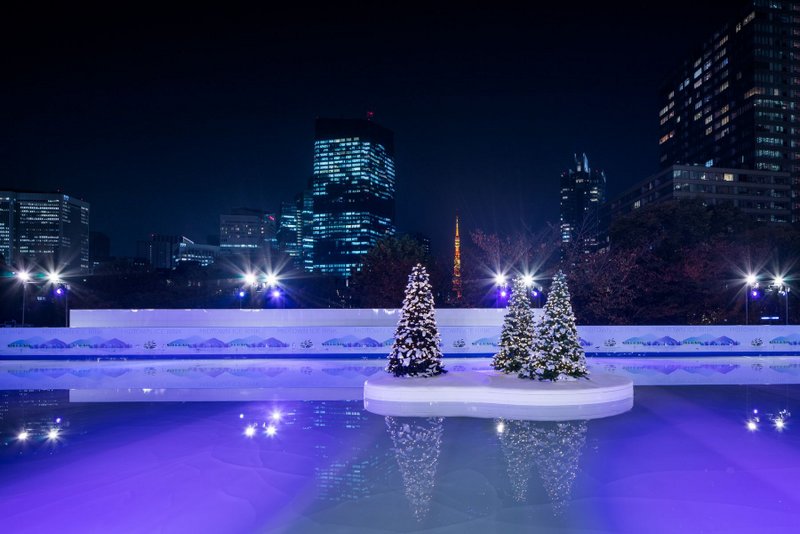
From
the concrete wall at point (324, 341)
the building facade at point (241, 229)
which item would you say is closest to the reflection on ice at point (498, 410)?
the concrete wall at point (324, 341)

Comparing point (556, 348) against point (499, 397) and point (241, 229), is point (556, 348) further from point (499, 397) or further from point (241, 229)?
point (241, 229)

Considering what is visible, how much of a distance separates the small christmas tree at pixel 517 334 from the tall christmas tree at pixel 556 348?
59cm

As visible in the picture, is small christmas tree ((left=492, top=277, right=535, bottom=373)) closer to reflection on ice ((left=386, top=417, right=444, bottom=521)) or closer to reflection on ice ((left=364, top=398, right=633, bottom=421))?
reflection on ice ((left=364, top=398, right=633, bottom=421))

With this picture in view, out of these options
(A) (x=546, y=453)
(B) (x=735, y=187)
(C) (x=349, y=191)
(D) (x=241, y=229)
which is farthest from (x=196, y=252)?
(A) (x=546, y=453)

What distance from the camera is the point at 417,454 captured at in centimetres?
920

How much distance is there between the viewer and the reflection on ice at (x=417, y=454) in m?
7.25

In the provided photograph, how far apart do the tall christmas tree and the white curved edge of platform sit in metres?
0.29

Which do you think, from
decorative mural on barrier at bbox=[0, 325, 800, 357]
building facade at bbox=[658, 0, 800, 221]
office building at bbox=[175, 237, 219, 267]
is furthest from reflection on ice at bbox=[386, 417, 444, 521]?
office building at bbox=[175, 237, 219, 267]

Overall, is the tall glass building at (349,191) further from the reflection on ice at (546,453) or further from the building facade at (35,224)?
the reflection on ice at (546,453)

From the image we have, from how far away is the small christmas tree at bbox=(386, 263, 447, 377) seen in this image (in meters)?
14.3

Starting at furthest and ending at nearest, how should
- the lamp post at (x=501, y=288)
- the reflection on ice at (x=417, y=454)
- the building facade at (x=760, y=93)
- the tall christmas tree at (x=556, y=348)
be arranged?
the building facade at (x=760, y=93), the lamp post at (x=501, y=288), the tall christmas tree at (x=556, y=348), the reflection on ice at (x=417, y=454)

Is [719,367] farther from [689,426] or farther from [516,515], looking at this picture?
[516,515]

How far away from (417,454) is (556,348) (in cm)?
568

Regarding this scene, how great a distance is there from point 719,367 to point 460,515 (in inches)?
765
